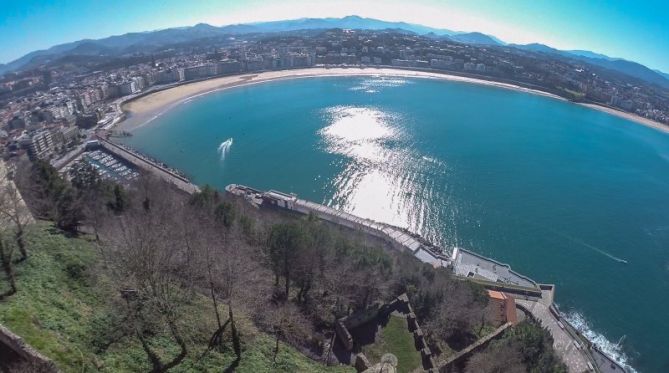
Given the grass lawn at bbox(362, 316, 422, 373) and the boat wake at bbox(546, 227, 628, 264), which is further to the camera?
the boat wake at bbox(546, 227, 628, 264)

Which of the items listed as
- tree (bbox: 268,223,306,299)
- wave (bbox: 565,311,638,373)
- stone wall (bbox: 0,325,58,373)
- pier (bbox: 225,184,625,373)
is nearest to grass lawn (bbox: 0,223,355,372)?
stone wall (bbox: 0,325,58,373)

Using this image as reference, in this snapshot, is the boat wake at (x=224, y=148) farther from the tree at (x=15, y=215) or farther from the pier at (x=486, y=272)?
the tree at (x=15, y=215)

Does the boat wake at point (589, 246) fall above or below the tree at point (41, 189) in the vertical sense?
below

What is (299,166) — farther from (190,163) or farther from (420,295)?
(420,295)

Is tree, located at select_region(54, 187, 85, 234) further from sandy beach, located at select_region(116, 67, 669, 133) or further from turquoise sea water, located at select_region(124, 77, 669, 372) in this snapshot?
sandy beach, located at select_region(116, 67, 669, 133)

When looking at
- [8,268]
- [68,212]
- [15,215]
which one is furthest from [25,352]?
[68,212]

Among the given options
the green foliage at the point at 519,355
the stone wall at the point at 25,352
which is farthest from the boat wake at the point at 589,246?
the stone wall at the point at 25,352
